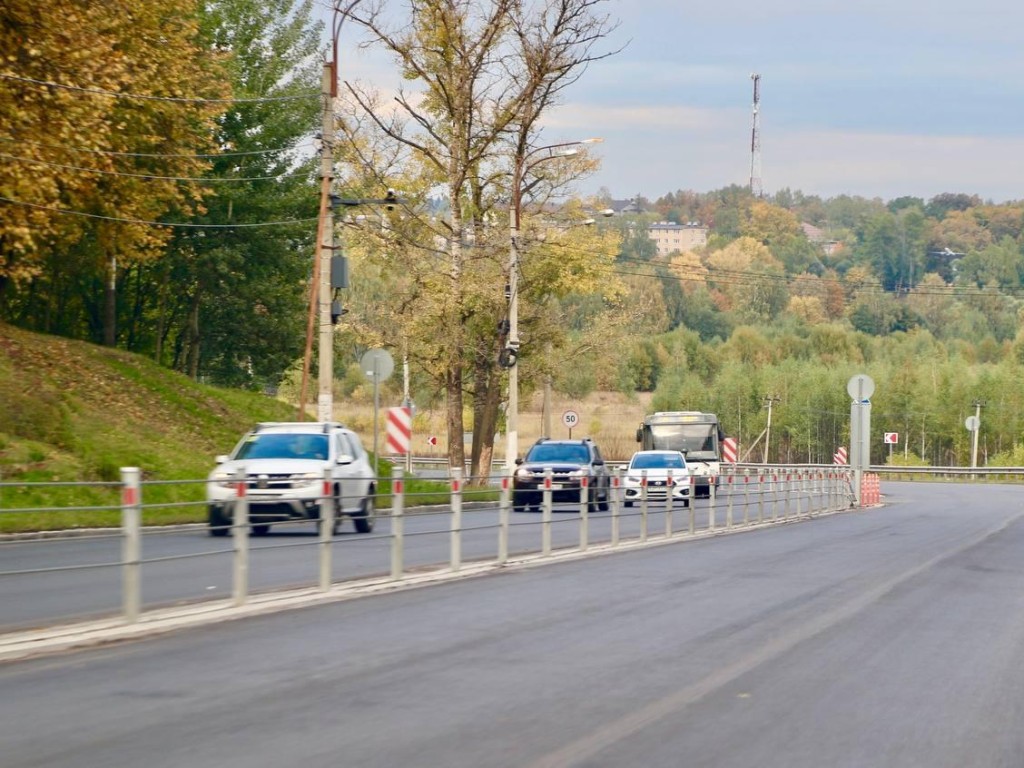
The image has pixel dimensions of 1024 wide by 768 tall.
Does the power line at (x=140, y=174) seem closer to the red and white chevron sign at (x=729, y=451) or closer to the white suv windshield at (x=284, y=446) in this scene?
the white suv windshield at (x=284, y=446)

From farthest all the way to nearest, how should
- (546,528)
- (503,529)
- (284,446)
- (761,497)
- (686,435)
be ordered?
(686,435)
(761,497)
(284,446)
(546,528)
(503,529)

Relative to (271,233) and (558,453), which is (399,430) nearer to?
(558,453)

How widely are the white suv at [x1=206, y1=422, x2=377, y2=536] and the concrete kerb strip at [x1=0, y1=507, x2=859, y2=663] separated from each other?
782mm

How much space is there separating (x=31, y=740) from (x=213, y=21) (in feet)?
139

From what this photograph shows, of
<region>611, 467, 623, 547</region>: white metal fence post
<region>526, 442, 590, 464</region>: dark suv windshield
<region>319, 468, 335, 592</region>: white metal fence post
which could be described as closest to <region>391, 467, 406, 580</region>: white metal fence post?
<region>319, 468, 335, 592</region>: white metal fence post

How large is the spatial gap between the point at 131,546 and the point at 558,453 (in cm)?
3201

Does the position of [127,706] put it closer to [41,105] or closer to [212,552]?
[212,552]

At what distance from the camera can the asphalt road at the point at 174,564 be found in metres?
12.0

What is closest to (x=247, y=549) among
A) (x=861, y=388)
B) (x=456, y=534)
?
(x=456, y=534)

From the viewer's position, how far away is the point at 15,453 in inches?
1131

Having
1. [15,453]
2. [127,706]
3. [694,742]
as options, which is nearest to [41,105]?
[15,453]

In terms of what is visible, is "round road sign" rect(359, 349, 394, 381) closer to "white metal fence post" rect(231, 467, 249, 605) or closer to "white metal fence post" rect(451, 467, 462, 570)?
"white metal fence post" rect(451, 467, 462, 570)

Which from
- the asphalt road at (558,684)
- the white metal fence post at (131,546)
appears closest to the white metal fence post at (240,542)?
the asphalt road at (558,684)

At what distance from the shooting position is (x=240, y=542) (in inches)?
569
